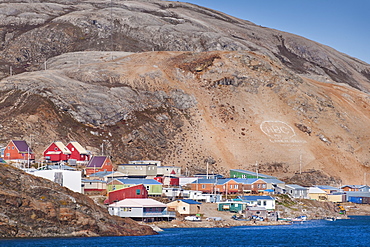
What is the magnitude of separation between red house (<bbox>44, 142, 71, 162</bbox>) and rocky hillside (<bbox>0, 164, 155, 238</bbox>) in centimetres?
4833

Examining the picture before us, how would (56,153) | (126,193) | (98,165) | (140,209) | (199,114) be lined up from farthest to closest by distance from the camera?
1. (199,114)
2. (56,153)
3. (98,165)
4. (126,193)
5. (140,209)

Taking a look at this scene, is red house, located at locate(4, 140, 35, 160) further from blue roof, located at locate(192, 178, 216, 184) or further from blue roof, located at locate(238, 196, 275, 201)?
blue roof, located at locate(238, 196, 275, 201)

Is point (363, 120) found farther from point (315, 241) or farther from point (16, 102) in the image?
point (315, 241)

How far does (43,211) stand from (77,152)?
59.1m

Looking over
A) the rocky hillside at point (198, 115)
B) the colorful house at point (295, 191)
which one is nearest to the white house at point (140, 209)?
the colorful house at point (295, 191)

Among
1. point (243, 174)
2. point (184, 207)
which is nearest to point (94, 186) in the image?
point (184, 207)

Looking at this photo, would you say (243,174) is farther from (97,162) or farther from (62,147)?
(62,147)

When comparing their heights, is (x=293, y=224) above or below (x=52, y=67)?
below

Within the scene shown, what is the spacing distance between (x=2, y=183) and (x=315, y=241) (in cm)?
3894

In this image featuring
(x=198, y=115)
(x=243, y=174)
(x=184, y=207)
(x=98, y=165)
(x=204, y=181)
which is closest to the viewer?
(x=184, y=207)

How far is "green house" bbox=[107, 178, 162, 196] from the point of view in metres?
107

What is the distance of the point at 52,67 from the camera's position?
198 meters

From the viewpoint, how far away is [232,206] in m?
111

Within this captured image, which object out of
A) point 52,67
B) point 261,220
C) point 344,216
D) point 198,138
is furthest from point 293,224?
point 52,67
